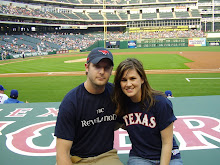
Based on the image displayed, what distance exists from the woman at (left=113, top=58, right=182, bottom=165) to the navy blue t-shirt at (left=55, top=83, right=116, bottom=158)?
17cm

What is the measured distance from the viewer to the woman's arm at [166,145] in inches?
101

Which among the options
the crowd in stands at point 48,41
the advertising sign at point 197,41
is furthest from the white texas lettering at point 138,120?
the advertising sign at point 197,41

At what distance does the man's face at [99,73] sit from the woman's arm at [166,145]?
90cm

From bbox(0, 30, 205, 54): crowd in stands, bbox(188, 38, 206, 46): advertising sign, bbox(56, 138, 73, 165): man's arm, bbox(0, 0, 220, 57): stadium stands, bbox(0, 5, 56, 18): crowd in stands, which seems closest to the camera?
bbox(56, 138, 73, 165): man's arm

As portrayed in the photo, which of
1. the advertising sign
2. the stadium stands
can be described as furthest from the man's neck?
the advertising sign

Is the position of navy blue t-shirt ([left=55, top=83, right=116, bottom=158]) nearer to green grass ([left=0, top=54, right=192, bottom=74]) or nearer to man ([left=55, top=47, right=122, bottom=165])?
man ([left=55, top=47, right=122, bottom=165])

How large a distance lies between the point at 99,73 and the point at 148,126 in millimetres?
847

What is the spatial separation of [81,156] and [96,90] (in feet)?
2.73

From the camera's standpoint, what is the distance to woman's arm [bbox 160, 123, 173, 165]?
2.57 meters

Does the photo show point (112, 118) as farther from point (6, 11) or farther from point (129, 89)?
point (6, 11)

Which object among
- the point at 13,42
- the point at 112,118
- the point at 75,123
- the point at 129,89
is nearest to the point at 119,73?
the point at 129,89

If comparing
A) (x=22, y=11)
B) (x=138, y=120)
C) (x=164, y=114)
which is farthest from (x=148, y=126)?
(x=22, y=11)

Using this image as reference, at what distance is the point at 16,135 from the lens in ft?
12.5

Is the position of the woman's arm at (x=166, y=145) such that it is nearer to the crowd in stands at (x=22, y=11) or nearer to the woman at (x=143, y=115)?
the woman at (x=143, y=115)
